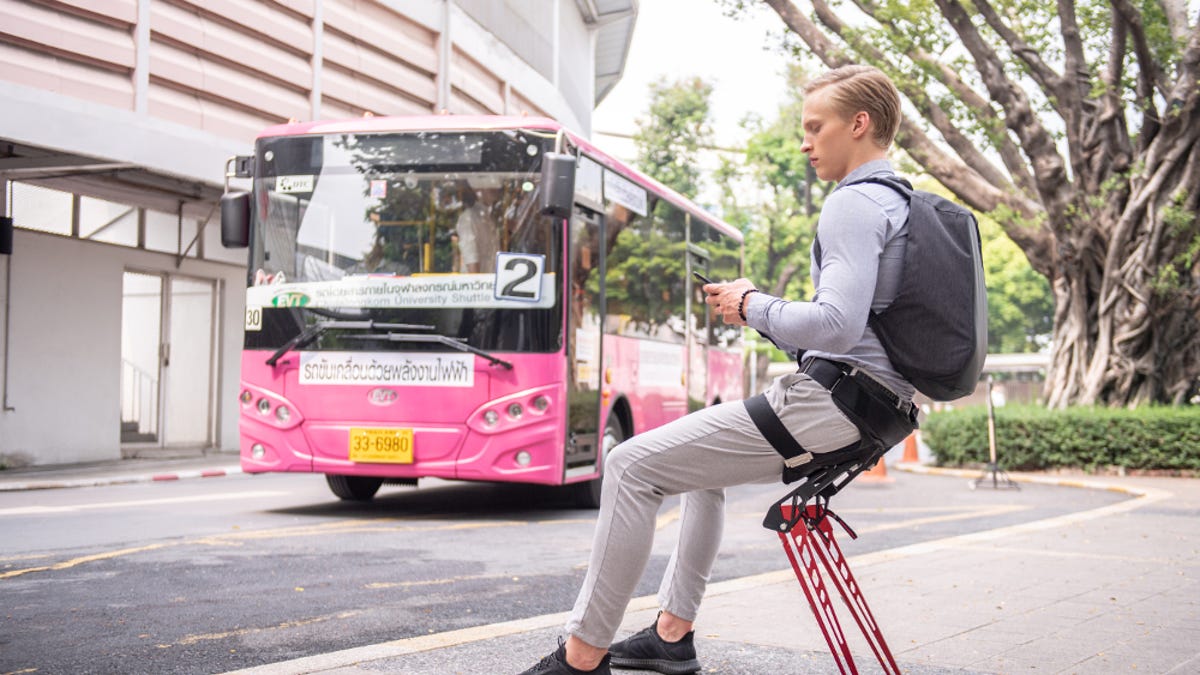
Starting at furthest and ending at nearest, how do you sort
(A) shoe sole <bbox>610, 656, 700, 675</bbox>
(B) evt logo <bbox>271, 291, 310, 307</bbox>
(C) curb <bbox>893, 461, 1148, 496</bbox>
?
(C) curb <bbox>893, 461, 1148, 496</bbox>
(B) evt logo <bbox>271, 291, 310, 307</bbox>
(A) shoe sole <bbox>610, 656, 700, 675</bbox>

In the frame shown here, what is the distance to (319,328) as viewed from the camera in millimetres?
10695

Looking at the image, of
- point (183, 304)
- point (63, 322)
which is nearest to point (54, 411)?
point (63, 322)

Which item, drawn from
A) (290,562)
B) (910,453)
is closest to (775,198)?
(910,453)

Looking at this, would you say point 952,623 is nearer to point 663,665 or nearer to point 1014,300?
point 663,665

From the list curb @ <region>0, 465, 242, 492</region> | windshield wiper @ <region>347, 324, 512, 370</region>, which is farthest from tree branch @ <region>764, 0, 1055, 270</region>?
windshield wiper @ <region>347, 324, 512, 370</region>

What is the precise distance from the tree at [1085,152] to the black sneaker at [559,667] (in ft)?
54.3

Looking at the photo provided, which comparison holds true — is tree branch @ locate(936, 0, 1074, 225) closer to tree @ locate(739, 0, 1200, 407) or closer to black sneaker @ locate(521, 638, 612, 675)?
tree @ locate(739, 0, 1200, 407)

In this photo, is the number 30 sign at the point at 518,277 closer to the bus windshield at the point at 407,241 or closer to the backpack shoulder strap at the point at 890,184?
the bus windshield at the point at 407,241

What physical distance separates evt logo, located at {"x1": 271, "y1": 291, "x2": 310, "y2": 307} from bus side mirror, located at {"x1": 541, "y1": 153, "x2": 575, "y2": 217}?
214cm

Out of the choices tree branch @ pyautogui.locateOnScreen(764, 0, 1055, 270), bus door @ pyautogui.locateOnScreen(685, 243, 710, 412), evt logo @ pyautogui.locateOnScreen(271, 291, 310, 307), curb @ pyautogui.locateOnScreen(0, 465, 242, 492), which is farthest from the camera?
tree branch @ pyautogui.locateOnScreen(764, 0, 1055, 270)

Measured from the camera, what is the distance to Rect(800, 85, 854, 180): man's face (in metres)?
3.72

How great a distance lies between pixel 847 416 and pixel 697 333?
12.3m

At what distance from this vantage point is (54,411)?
17.1 meters

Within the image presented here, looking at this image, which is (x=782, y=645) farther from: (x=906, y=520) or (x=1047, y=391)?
(x=1047, y=391)
